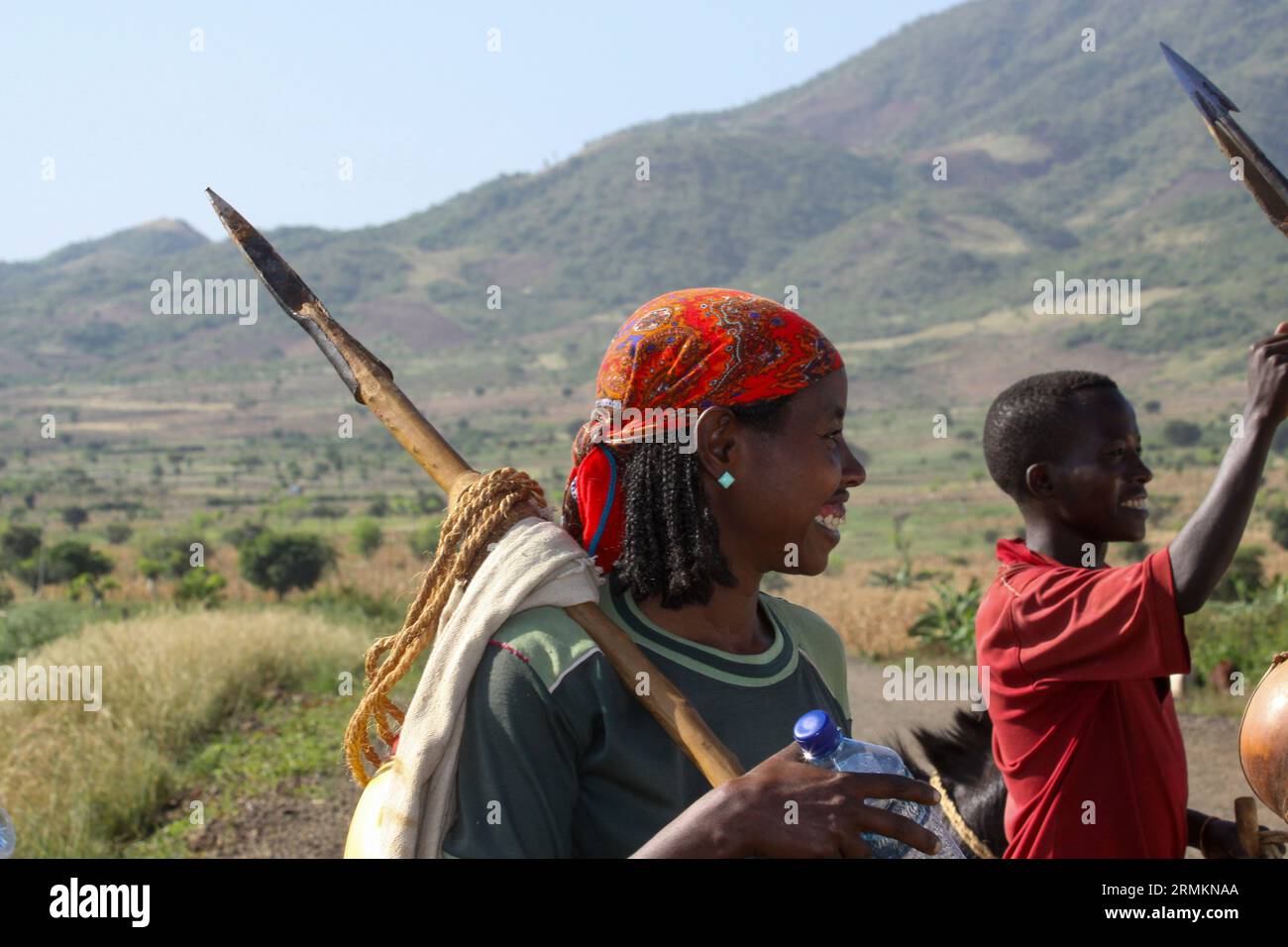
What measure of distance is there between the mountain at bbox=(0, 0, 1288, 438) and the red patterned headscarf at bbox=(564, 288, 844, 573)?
76920 mm

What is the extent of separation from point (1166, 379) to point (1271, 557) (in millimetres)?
52950

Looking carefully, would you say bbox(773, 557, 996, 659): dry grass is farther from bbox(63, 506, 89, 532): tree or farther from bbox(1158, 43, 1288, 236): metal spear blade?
bbox(63, 506, 89, 532): tree

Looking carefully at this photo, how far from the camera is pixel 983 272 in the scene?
11888 cm

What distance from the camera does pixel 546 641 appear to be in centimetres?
199

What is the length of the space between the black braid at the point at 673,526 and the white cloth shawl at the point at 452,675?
0.12 m

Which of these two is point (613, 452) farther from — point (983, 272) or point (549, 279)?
point (549, 279)

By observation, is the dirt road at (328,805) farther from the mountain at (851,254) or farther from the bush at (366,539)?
the mountain at (851,254)

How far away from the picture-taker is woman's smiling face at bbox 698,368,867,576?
7.23 ft

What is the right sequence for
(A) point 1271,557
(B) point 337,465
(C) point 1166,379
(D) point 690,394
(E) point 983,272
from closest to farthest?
1. (D) point 690,394
2. (A) point 1271,557
3. (B) point 337,465
4. (C) point 1166,379
5. (E) point 983,272

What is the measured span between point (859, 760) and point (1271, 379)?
1.54 m

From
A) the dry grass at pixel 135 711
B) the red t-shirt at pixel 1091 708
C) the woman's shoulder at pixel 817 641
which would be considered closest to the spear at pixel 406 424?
the woman's shoulder at pixel 817 641

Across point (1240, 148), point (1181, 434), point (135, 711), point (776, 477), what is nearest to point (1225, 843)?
point (1240, 148)

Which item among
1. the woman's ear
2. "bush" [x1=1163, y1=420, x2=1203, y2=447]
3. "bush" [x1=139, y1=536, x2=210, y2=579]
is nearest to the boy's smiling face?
the woman's ear

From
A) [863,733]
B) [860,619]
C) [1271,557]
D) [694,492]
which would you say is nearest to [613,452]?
[694,492]
